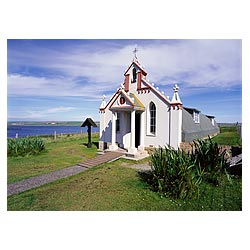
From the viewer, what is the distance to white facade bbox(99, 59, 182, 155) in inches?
267

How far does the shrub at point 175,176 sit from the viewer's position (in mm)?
3400

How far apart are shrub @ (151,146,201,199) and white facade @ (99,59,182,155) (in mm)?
3122

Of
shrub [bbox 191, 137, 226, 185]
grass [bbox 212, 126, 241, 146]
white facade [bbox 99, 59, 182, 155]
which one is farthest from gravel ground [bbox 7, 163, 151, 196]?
grass [bbox 212, 126, 241, 146]

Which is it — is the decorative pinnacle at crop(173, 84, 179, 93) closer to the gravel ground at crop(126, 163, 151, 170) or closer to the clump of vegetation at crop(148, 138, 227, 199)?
the clump of vegetation at crop(148, 138, 227, 199)

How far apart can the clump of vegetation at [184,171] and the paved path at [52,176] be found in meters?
2.59

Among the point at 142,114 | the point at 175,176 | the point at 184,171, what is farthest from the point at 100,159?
the point at 184,171

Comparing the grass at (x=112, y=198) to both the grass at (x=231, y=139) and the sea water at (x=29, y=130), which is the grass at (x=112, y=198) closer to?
the sea water at (x=29, y=130)

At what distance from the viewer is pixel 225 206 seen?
3.25 metres

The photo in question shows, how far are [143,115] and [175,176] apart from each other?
175 inches

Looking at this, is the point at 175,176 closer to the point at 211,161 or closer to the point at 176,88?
the point at 211,161

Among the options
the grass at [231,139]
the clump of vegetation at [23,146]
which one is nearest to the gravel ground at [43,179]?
the clump of vegetation at [23,146]
